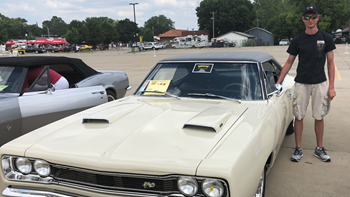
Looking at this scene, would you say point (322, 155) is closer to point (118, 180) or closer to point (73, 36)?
point (118, 180)

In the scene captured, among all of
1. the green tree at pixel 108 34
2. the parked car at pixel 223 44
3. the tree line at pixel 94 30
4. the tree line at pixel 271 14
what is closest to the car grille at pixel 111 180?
the tree line at pixel 94 30

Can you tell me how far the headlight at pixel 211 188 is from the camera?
1.74 m

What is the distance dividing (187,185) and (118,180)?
1.55 feet

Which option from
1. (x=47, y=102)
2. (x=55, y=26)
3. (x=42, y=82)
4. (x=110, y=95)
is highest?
(x=55, y=26)

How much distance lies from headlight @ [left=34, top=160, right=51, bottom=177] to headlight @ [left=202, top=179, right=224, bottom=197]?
3.78 ft

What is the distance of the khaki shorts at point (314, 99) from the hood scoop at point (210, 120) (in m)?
1.34

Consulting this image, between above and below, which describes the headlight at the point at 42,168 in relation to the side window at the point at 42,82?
below

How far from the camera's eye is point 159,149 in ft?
6.41

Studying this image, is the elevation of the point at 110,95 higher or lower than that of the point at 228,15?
lower

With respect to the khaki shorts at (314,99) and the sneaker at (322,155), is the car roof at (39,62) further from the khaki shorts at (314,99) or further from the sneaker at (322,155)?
the sneaker at (322,155)

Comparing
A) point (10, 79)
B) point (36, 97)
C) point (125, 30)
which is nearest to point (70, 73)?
point (10, 79)

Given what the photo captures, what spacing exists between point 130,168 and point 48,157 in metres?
0.65

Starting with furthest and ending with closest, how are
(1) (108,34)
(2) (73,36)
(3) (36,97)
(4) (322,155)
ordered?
(1) (108,34) → (2) (73,36) → (3) (36,97) → (4) (322,155)

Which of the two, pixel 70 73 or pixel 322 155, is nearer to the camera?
pixel 322 155
